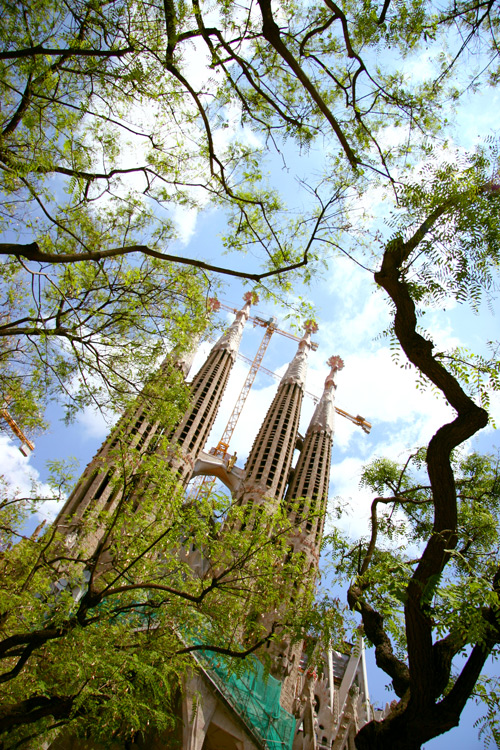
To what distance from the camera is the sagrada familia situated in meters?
12.9

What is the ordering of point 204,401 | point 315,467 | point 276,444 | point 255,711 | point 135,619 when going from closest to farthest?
point 135,619, point 255,711, point 204,401, point 276,444, point 315,467

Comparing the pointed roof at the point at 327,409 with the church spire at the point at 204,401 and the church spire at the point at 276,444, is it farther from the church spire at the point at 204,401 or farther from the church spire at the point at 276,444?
the church spire at the point at 204,401

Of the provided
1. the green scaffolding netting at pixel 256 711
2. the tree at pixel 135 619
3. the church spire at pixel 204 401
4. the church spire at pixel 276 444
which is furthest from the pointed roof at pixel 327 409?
the tree at pixel 135 619

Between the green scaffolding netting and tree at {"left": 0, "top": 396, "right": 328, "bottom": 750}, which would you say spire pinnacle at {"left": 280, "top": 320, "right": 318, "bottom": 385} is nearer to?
the green scaffolding netting

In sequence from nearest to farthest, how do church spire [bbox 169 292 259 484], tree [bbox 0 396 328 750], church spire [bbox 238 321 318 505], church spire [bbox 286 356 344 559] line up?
tree [bbox 0 396 328 750]
church spire [bbox 286 356 344 559]
church spire [bbox 169 292 259 484]
church spire [bbox 238 321 318 505]

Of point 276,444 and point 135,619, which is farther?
point 276,444

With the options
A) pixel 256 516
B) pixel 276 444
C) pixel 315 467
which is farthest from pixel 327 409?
pixel 256 516

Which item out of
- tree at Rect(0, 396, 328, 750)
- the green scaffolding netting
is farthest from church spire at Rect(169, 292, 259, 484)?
tree at Rect(0, 396, 328, 750)

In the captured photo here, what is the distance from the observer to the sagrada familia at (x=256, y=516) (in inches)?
507

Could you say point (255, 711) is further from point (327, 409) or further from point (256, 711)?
point (327, 409)

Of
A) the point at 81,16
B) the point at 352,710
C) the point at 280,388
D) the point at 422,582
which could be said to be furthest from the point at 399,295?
the point at 280,388

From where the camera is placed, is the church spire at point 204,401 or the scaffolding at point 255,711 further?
the church spire at point 204,401

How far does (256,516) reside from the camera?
7.34m

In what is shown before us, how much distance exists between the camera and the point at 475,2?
4547mm
